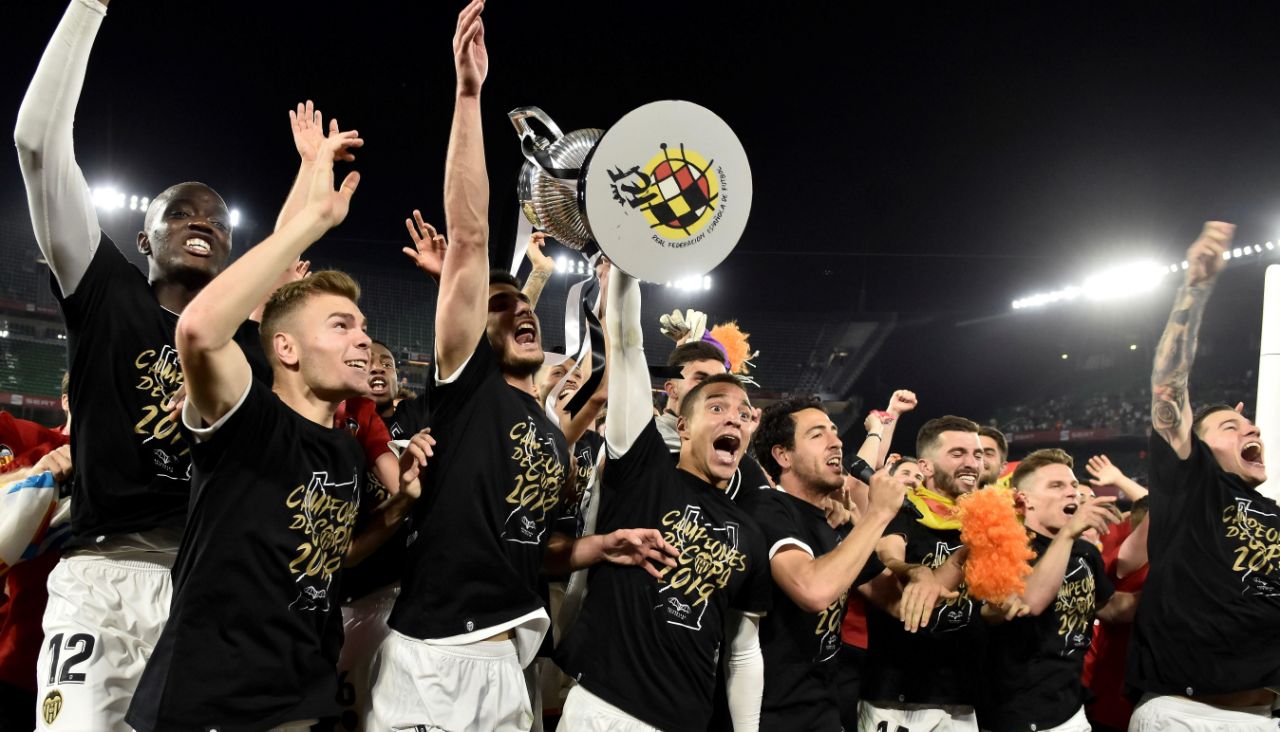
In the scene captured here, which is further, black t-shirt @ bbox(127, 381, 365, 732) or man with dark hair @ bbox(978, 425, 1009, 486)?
man with dark hair @ bbox(978, 425, 1009, 486)

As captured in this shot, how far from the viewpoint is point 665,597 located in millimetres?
3352

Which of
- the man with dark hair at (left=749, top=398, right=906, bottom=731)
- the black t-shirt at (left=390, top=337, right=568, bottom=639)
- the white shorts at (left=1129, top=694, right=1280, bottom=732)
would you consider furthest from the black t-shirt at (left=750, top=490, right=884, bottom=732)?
the white shorts at (left=1129, top=694, right=1280, bottom=732)

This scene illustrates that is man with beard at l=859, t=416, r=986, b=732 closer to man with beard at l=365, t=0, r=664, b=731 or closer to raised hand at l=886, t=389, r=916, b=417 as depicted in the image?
raised hand at l=886, t=389, r=916, b=417

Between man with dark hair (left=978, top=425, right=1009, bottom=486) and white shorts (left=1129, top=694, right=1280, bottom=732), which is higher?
man with dark hair (left=978, top=425, right=1009, bottom=486)


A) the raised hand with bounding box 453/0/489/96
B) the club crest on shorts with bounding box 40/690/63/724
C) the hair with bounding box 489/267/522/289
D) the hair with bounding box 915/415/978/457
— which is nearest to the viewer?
the club crest on shorts with bounding box 40/690/63/724

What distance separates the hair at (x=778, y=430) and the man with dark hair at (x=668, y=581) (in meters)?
0.58

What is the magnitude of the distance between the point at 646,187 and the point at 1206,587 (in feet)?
12.5

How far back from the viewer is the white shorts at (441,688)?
2.83m

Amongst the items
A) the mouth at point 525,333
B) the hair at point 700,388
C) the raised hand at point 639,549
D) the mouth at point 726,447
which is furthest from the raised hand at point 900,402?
the mouth at point 525,333

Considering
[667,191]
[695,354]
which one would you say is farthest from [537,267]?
[667,191]

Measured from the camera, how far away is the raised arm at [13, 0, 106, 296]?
2654 millimetres

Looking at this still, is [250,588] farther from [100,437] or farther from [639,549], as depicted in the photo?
[639,549]

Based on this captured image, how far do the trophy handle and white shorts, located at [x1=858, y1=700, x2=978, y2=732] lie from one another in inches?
113

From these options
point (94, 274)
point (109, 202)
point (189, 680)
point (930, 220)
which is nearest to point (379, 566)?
point (189, 680)
